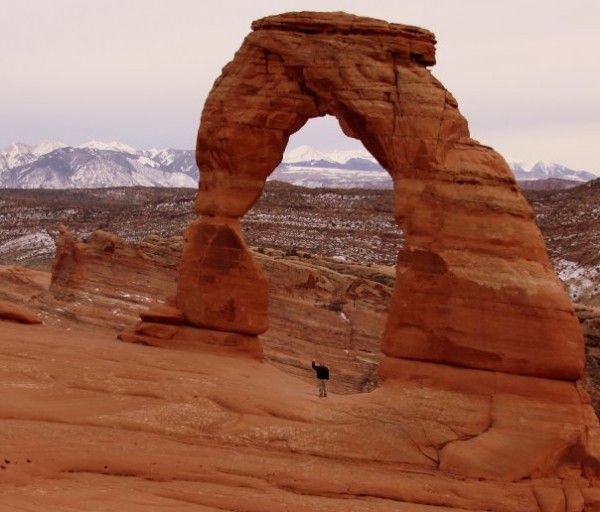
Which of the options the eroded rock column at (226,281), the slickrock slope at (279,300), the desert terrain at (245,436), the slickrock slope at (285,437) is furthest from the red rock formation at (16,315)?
the slickrock slope at (279,300)

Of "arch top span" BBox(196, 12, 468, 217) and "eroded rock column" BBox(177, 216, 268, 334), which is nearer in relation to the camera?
"arch top span" BBox(196, 12, 468, 217)

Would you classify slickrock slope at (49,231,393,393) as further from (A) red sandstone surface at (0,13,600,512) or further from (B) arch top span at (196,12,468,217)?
(B) arch top span at (196,12,468,217)

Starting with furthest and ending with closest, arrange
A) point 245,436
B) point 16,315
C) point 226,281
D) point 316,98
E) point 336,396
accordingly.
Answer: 1. point 16,315
2. point 226,281
3. point 316,98
4. point 336,396
5. point 245,436

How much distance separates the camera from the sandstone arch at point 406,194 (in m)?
21.4

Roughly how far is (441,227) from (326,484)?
5.90 m

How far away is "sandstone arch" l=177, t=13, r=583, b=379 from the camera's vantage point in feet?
70.1

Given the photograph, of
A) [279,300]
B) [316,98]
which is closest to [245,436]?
[316,98]

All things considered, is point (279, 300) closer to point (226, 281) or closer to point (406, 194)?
point (226, 281)

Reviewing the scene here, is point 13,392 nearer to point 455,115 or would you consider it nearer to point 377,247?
point 455,115

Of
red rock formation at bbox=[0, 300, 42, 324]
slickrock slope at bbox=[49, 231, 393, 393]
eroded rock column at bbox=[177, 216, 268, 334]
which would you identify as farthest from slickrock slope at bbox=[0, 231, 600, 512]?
slickrock slope at bbox=[49, 231, 393, 393]

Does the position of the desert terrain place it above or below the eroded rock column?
below

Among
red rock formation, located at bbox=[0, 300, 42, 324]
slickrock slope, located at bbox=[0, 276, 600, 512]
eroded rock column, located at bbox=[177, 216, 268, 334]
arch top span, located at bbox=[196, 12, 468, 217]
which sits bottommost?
slickrock slope, located at bbox=[0, 276, 600, 512]

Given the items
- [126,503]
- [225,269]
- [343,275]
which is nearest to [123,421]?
[126,503]

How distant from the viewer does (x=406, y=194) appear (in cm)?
2228
